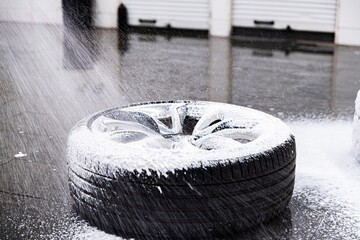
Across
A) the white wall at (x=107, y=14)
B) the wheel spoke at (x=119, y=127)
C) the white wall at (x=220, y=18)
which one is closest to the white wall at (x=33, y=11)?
the white wall at (x=107, y=14)

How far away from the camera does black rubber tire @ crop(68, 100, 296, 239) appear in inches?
108

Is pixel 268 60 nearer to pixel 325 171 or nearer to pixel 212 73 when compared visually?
pixel 212 73

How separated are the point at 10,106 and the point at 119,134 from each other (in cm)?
243

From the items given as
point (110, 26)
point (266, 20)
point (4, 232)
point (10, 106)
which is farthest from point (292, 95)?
point (110, 26)

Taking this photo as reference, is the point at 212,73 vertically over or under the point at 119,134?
under

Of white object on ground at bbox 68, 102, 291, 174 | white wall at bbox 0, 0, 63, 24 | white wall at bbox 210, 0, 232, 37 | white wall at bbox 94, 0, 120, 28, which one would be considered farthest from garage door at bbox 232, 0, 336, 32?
white object on ground at bbox 68, 102, 291, 174

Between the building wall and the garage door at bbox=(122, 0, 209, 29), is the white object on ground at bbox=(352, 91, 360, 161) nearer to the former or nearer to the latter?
the building wall

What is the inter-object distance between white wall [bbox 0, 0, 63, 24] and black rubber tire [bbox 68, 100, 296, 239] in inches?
374

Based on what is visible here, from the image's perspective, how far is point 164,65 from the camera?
7.95 meters

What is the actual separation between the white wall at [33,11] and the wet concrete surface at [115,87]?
0.53 m

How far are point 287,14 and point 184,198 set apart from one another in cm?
847

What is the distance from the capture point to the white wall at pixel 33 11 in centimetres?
Answer: 1195

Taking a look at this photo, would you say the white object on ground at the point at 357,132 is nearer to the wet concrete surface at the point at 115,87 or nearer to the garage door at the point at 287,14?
the wet concrete surface at the point at 115,87

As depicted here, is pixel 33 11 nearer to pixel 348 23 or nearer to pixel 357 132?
pixel 348 23
